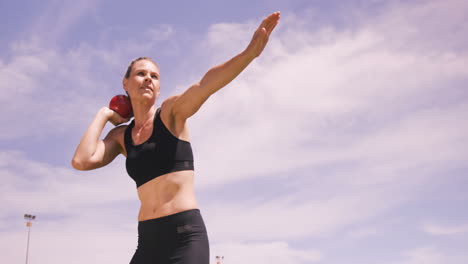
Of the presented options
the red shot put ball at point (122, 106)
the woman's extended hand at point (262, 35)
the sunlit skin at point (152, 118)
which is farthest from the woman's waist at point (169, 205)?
the woman's extended hand at point (262, 35)

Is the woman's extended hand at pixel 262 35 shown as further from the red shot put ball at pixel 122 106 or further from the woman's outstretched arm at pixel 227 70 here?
the red shot put ball at pixel 122 106

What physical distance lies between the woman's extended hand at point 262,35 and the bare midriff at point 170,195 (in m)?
1.29

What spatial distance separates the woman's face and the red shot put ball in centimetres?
26

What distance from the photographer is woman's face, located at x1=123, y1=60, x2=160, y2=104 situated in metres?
5.17

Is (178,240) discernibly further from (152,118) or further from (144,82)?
(144,82)

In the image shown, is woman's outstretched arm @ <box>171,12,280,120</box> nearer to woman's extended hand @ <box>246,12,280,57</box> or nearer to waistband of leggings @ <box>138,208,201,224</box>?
woman's extended hand @ <box>246,12,280,57</box>

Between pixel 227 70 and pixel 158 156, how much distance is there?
1.06 meters

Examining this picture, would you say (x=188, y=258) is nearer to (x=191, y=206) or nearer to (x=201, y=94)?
(x=191, y=206)

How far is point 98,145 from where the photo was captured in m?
5.25

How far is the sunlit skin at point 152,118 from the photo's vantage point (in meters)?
4.32

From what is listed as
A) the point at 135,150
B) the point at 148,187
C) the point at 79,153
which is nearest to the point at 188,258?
the point at 148,187

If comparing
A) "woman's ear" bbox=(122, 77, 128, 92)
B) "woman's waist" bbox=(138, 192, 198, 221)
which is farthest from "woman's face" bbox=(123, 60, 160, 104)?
"woman's waist" bbox=(138, 192, 198, 221)

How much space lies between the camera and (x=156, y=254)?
14.7 ft

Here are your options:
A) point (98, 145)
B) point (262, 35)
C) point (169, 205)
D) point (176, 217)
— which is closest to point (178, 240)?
point (176, 217)
